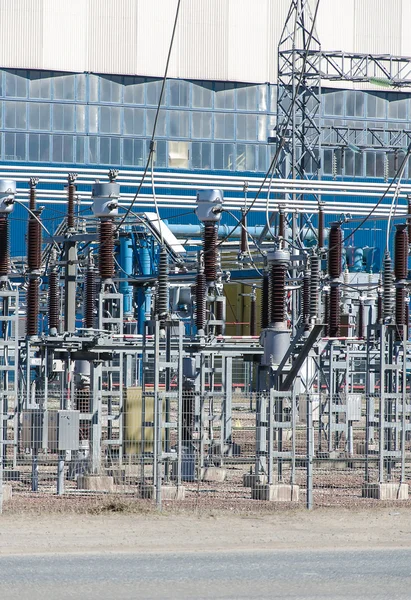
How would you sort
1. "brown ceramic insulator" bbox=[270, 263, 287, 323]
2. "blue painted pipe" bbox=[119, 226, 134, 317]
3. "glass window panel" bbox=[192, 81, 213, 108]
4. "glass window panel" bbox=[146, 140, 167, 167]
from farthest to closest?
"glass window panel" bbox=[192, 81, 213, 108] < "glass window panel" bbox=[146, 140, 167, 167] < "blue painted pipe" bbox=[119, 226, 134, 317] < "brown ceramic insulator" bbox=[270, 263, 287, 323]

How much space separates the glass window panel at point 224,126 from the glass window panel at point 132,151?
3324 mm

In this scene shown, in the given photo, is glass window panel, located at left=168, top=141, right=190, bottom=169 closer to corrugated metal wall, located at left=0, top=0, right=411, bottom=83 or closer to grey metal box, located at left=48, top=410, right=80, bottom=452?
corrugated metal wall, located at left=0, top=0, right=411, bottom=83

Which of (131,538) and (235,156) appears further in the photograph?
(235,156)

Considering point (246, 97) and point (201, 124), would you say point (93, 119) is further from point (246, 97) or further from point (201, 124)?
point (246, 97)

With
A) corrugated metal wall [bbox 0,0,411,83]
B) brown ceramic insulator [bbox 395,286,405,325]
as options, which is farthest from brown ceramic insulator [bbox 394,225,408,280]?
corrugated metal wall [bbox 0,0,411,83]

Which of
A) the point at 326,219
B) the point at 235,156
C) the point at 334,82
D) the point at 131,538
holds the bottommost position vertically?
the point at 131,538

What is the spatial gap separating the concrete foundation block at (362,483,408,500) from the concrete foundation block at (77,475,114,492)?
3611 millimetres

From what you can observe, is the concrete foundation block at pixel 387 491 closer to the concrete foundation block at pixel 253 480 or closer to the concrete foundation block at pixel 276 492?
the concrete foundation block at pixel 276 492

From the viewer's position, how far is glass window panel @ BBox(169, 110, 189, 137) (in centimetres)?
5003

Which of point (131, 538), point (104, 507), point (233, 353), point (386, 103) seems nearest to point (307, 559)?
point (131, 538)

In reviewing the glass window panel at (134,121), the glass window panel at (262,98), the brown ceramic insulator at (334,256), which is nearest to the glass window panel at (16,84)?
the glass window panel at (134,121)

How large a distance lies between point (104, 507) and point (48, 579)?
15.0 ft

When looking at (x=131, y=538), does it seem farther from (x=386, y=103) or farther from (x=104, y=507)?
(x=386, y=103)

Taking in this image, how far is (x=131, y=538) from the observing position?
1319 centimetres
